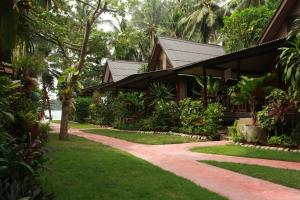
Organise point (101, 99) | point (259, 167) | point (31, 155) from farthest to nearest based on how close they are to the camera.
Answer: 1. point (101, 99)
2. point (259, 167)
3. point (31, 155)

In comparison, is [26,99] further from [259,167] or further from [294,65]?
[294,65]

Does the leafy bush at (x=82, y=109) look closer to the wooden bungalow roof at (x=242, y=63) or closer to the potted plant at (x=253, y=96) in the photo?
the wooden bungalow roof at (x=242, y=63)

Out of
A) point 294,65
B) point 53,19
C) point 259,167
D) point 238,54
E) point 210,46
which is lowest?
point 259,167

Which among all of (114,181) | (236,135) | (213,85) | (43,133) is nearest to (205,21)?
(213,85)

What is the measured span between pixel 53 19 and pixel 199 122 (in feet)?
23.5

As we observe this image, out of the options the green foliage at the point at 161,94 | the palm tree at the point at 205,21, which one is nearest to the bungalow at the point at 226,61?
the green foliage at the point at 161,94

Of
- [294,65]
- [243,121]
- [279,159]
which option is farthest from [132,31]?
[279,159]

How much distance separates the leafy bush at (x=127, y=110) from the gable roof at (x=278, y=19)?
28.6 ft

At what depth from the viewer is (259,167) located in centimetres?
875

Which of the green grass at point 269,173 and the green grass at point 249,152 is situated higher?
the green grass at point 249,152

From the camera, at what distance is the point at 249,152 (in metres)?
11.2

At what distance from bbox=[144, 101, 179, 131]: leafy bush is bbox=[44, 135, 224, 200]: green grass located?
30.5ft

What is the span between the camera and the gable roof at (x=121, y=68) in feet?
116

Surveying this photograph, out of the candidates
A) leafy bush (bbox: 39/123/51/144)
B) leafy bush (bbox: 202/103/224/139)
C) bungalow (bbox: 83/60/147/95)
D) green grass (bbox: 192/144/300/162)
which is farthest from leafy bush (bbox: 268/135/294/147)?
bungalow (bbox: 83/60/147/95)
